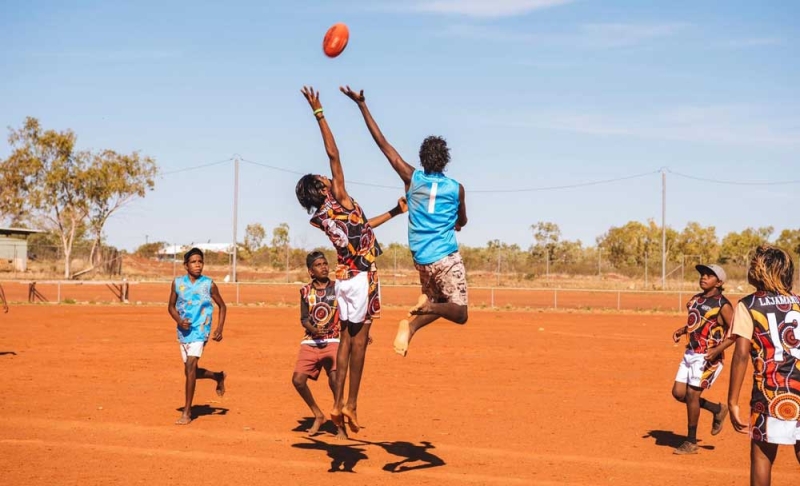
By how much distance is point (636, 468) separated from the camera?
909cm

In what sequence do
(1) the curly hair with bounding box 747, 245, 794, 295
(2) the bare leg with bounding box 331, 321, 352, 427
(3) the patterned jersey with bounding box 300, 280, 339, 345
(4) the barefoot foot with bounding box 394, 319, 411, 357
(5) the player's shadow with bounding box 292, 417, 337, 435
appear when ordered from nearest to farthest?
(1) the curly hair with bounding box 747, 245, 794, 295 → (4) the barefoot foot with bounding box 394, 319, 411, 357 → (2) the bare leg with bounding box 331, 321, 352, 427 → (3) the patterned jersey with bounding box 300, 280, 339, 345 → (5) the player's shadow with bounding box 292, 417, 337, 435

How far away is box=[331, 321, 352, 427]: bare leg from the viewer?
7.69 m

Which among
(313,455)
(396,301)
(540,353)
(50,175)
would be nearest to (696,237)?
(396,301)

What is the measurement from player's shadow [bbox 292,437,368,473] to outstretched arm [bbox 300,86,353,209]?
2920 millimetres

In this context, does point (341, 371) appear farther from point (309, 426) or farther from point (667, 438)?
point (667, 438)

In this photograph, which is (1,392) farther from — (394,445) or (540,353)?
(540,353)

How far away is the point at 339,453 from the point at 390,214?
310cm

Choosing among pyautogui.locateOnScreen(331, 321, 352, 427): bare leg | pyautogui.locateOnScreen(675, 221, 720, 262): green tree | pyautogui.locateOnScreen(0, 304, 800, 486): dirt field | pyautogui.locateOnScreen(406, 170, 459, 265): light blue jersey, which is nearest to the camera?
pyautogui.locateOnScreen(406, 170, 459, 265): light blue jersey

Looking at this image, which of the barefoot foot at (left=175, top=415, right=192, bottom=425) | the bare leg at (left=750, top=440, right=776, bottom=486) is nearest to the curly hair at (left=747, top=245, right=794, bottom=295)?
the bare leg at (left=750, top=440, right=776, bottom=486)

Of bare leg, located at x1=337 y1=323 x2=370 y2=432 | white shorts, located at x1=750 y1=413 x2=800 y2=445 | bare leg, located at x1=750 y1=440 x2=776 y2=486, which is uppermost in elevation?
bare leg, located at x1=337 y1=323 x2=370 y2=432

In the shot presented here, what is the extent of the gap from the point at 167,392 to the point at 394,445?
4994 millimetres

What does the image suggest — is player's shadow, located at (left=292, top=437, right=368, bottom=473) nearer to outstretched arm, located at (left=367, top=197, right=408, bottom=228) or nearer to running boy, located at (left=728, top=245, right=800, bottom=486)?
outstretched arm, located at (left=367, top=197, right=408, bottom=228)

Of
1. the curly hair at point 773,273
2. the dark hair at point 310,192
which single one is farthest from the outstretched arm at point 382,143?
the curly hair at point 773,273

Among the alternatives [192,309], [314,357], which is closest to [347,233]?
[314,357]
